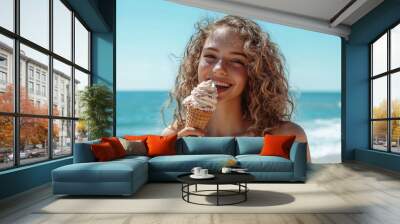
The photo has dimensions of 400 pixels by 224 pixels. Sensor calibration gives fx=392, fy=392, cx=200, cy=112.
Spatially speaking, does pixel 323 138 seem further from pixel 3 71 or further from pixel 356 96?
pixel 3 71

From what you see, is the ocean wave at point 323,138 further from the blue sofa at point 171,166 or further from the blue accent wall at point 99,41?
the blue accent wall at point 99,41

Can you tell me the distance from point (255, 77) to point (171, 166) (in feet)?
9.52

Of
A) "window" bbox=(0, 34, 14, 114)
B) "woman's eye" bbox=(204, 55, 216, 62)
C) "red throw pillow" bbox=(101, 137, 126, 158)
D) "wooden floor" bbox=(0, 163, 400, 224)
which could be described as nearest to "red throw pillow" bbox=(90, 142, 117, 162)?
"red throw pillow" bbox=(101, 137, 126, 158)

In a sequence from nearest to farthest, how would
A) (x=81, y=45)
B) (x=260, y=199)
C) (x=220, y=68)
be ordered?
(x=260, y=199)
(x=220, y=68)
(x=81, y=45)

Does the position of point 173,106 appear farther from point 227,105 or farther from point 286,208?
point 286,208

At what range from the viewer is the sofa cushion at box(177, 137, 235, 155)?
648 cm

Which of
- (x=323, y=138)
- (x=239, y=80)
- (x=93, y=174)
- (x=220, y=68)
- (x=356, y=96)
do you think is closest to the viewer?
(x=93, y=174)

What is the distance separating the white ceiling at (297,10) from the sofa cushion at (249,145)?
114 inches

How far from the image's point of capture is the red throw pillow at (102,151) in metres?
5.39

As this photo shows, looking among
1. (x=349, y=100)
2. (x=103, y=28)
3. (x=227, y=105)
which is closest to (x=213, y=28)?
(x=227, y=105)

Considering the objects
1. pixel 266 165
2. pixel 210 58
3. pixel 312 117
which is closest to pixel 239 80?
pixel 210 58

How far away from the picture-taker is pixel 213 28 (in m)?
8.02

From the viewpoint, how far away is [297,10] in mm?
8055

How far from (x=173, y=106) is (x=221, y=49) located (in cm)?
158
